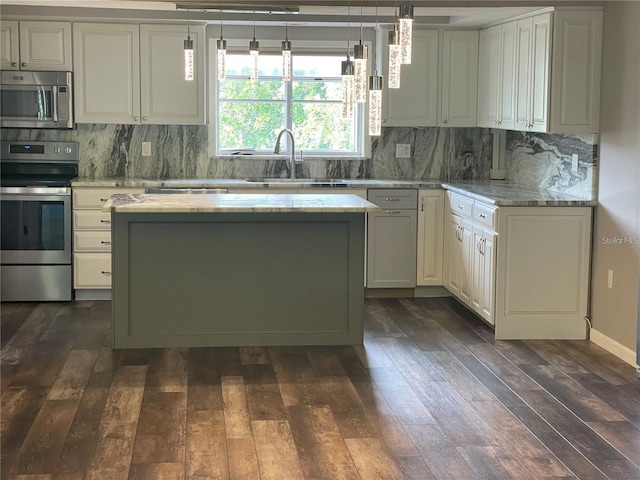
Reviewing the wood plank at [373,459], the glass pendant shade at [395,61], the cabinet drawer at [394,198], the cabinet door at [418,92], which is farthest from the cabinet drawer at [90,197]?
the glass pendant shade at [395,61]

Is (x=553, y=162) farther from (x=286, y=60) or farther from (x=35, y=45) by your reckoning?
(x=35, y=45)

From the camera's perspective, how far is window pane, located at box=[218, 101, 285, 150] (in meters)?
7.25

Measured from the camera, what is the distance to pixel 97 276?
6613 mm

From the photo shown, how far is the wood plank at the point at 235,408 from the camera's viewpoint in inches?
152

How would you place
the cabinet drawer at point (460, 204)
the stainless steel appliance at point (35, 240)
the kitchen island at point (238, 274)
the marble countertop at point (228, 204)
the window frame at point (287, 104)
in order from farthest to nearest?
the window frame at point (287, 104) → the stainless steel appliance at point (35, 240) → the cabinet drawer at point (460, 204) → the kitchen island at point (238, 274) → the marble countertop at point (228, 204)

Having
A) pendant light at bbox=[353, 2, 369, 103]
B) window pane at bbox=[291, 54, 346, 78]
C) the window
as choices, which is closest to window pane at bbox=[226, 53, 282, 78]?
the window

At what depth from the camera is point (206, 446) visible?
368cm

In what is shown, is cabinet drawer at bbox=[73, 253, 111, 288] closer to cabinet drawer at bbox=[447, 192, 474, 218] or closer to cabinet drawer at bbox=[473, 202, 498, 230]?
cabinet drawer at bbox=[447, 192, 474, 218]

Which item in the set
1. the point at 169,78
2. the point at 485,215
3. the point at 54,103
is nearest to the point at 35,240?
the point at 54,103

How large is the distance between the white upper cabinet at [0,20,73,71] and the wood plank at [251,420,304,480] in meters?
3.85

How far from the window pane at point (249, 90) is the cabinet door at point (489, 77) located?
1648mm

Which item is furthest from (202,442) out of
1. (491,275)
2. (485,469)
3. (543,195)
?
A: (543,195)

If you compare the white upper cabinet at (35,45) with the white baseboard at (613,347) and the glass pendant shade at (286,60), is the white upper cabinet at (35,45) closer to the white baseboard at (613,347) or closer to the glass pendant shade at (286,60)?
the glass pendant shade at (286,60)

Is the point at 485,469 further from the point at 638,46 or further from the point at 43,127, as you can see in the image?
the point at 43,127
